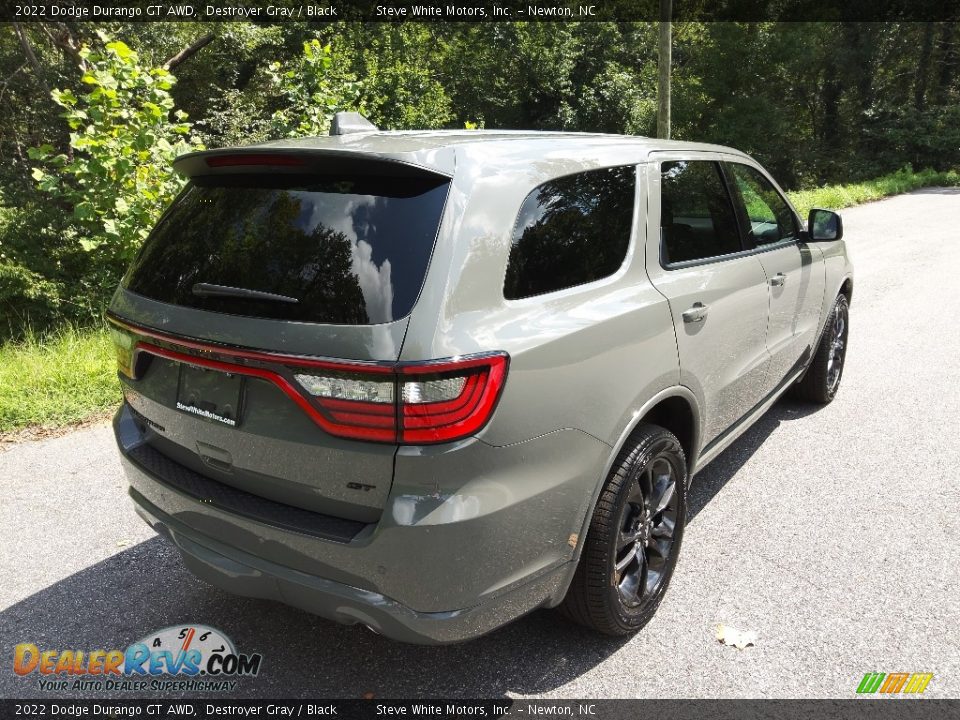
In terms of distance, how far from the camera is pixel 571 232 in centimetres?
237

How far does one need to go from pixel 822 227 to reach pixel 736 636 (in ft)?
8.56

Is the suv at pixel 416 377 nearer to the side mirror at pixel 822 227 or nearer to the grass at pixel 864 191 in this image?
the side mirror at pixel 822 227

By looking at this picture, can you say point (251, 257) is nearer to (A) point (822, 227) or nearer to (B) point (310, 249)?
(B) point (310, 249)

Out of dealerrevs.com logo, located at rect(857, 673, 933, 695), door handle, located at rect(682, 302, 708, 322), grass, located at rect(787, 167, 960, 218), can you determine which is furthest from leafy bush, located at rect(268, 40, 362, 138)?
grass, located at rect(787, 167, 960, 218)

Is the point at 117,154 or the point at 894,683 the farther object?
the point at 117,154

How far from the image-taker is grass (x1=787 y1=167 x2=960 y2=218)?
1656cm

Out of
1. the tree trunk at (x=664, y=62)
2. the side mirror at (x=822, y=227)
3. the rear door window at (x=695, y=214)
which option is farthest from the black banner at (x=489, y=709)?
the tree trunk at (x=664, y=62)

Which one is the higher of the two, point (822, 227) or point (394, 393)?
point (394, 393)

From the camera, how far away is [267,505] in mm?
2146

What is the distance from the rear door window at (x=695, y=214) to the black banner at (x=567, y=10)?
18938 mm

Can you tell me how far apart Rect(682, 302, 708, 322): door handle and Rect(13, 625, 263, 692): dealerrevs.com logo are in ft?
6.77

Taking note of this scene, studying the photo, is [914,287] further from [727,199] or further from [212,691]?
[212,691]

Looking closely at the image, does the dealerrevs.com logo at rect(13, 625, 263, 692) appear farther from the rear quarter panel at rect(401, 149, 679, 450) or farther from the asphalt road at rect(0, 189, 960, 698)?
the rear quarter panel at rect(401, 149, 679, 450)

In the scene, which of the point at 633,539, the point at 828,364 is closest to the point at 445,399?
the point at 633,539
